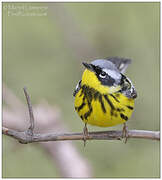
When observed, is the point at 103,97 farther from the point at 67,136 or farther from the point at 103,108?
the point at 67,136

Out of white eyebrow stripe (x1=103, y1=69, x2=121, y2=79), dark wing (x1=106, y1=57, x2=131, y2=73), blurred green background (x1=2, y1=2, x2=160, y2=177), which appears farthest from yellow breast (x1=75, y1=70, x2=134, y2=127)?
blurred green background (x1=2, y1=2, x2=160, y2=177)

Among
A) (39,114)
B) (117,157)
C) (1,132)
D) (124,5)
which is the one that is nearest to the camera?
(1,132)

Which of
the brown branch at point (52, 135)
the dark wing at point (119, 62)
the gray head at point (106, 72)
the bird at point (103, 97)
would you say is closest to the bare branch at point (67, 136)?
the brown branch at point (52, 135)

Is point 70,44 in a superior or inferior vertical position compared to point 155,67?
superior

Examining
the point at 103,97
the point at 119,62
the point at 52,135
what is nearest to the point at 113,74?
the point at 103,97

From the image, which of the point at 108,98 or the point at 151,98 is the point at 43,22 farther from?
the point at 108,98

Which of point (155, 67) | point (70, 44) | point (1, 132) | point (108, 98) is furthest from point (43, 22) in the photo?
point (1, 132)

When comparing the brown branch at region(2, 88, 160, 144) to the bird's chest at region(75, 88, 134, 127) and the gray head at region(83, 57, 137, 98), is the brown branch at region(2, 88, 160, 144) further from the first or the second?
→ the gray head at region(83, 57, 137, 98)
